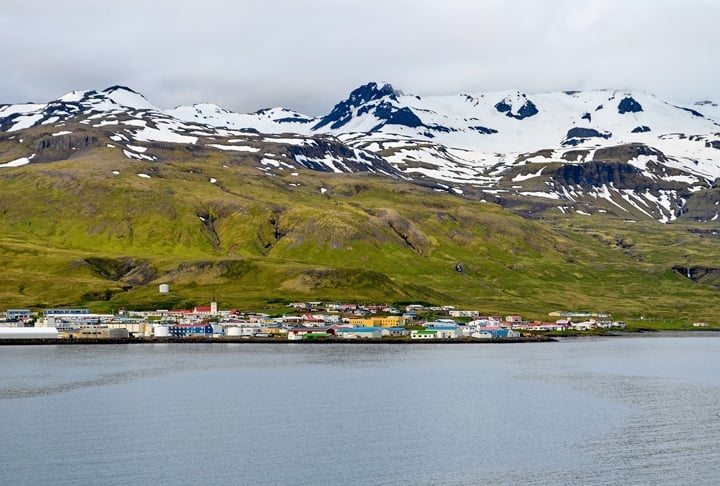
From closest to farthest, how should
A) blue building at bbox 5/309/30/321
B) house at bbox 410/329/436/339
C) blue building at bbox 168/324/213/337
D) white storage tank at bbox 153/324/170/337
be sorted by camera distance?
white storage tank at bbox 153/324/170/337
house at bbox 410/329/436/339
blue building at bbox 168/324/213/337
blue building at bbox 5/309/30/321

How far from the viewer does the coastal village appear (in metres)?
160

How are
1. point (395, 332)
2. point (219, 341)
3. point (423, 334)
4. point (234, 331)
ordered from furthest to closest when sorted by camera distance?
point (395, 332) → point (423, 334) → point (234, 331) → point (219, 341)

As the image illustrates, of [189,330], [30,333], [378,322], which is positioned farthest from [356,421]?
[378,322]

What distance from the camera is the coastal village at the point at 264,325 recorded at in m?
160

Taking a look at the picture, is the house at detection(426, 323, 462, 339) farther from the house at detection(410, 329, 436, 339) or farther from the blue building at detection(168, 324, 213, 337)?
the blue building at detection(168, 324, 213, 337)

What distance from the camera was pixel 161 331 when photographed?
164125 mm

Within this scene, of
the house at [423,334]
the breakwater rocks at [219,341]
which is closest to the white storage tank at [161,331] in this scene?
the breakwater rocks at [219,341]

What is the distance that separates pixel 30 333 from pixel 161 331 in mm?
20959

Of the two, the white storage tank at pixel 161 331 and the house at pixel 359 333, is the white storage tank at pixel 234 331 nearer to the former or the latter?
the white storage tank at pixel 161 331

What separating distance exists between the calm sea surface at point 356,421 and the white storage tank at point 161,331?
124 ft

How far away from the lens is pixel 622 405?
81.8 meters

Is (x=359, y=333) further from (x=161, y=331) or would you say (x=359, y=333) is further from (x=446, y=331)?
(x=161, y=331)

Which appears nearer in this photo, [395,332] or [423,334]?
[423,334]

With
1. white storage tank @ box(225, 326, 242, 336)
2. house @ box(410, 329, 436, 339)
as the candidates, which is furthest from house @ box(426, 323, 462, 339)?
white storage tank @ box(225, 326, 242, 336)
